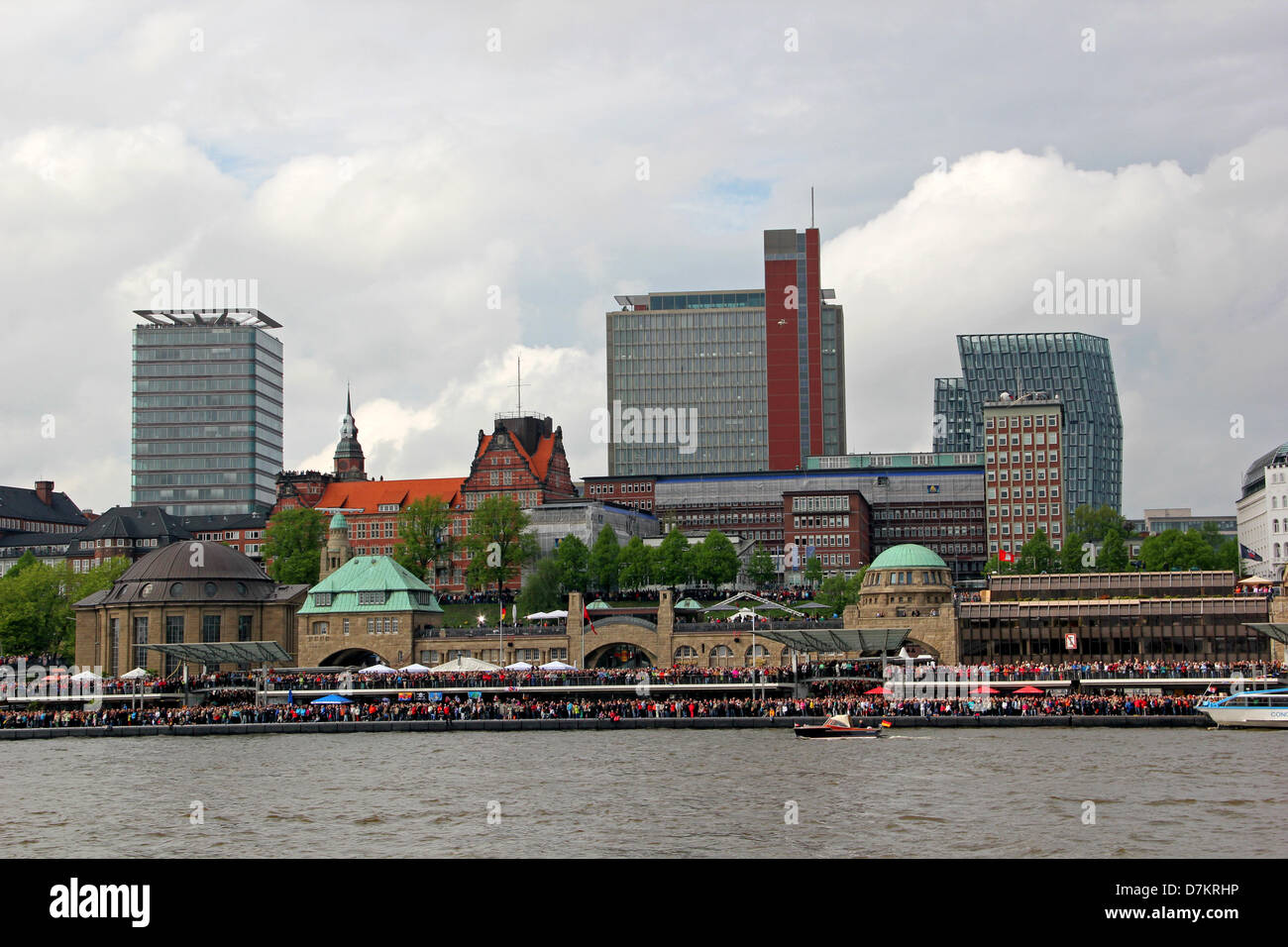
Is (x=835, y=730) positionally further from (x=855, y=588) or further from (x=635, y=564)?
(x=635, y=564)

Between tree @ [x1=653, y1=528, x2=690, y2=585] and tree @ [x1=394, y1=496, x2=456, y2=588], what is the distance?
2645 centimetres

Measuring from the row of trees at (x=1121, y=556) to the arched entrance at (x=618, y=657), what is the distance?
50.2 meters

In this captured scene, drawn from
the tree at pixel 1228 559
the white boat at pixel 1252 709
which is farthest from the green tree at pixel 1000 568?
the white boat at pixel 1252 709

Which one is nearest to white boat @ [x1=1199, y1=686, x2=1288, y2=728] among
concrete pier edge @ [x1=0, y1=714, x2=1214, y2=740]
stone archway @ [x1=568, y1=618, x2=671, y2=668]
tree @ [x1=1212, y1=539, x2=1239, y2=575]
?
concrete pier edge @ [x1=0, y1=714, x2=1214, y2=740]

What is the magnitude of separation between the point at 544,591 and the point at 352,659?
89.7 ft

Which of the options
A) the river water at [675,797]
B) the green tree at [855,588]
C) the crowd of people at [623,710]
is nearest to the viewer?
the river water at [675,797]

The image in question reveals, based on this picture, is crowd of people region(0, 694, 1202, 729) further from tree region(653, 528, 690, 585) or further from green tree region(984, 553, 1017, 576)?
green tree region(984, 553, 1017, 576)

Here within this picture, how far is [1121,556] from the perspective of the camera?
152500mm

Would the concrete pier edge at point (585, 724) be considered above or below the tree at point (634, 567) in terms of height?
below

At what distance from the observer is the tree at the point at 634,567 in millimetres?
162125

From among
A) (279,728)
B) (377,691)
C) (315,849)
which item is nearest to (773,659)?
(377,691)

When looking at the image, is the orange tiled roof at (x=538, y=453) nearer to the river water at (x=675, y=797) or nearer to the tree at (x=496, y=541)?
the tree at (x=496, y=541)
